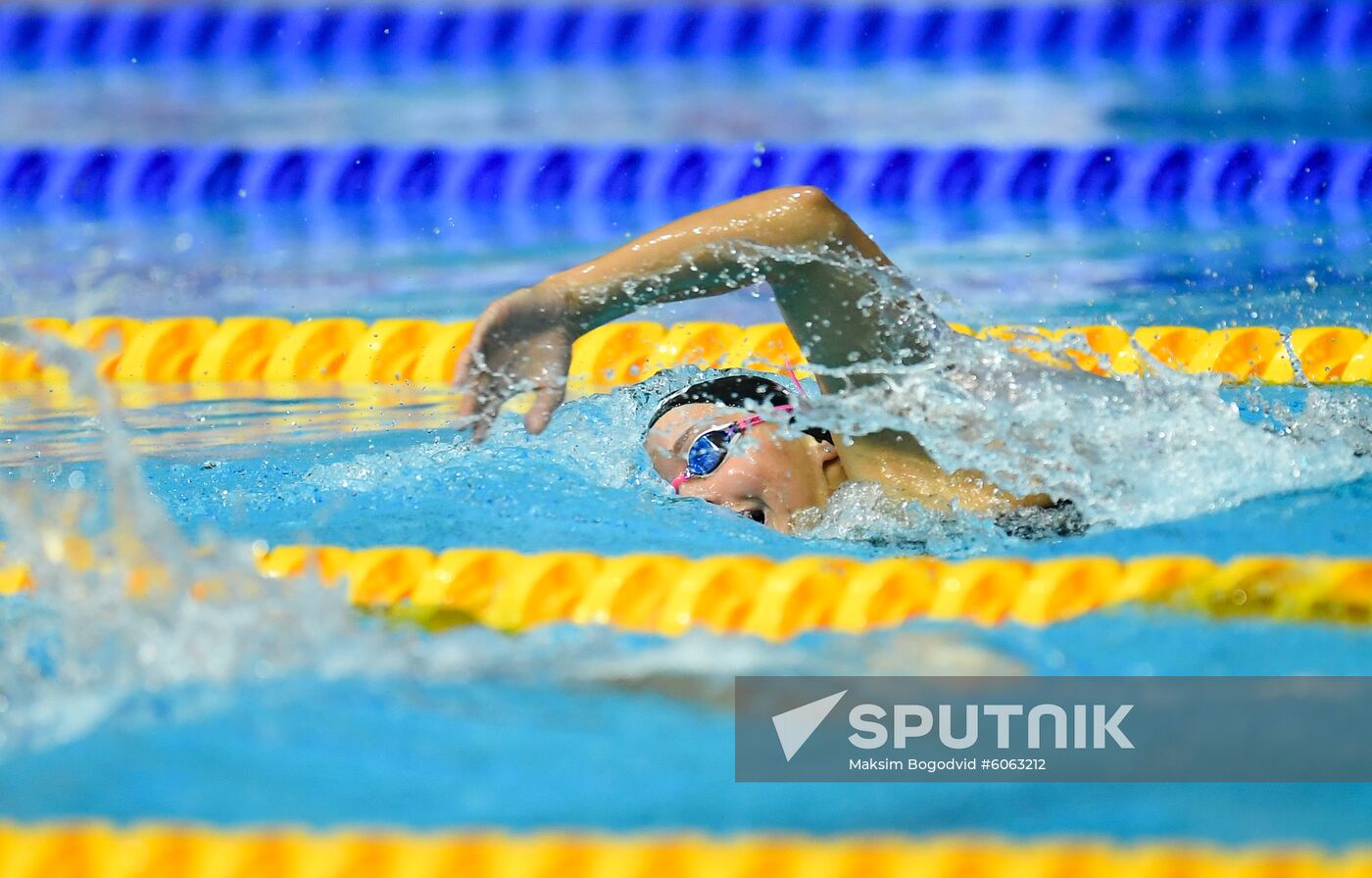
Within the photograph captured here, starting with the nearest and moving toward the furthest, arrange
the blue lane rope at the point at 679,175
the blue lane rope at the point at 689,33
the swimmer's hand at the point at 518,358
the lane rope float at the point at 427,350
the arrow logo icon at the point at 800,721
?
the arrow logo icon at the point at 800,721 < the swimmer's hand at the point at 518,358 < the lane rope float at the point at 427,350 < the blue lane rope at the point at 679,175 < the blue lane rope at the point at 689,33

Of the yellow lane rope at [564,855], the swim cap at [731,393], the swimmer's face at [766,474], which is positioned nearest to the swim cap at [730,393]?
the swim cap at [731,393]

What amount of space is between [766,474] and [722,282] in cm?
35

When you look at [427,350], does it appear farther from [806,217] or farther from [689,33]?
[689,33]

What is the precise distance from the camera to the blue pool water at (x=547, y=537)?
1712 millimetres

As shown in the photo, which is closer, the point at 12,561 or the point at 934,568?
the point at 934,568

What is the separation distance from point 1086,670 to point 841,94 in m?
4.44

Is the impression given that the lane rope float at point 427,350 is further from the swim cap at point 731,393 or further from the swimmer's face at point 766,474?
the swimmer's face at point 766,474

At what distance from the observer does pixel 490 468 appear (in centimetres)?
280

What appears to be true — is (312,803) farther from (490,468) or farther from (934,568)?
(490,468)

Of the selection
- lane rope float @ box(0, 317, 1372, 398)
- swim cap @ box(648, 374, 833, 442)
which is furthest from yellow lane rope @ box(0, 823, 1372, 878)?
lane rope float @ box(0, 317, 1372, 398)

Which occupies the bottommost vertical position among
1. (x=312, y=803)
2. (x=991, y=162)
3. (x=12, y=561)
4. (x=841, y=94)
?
(x=312, y=803)

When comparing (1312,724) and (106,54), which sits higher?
(106,54)

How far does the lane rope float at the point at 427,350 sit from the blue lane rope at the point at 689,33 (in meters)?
2.84

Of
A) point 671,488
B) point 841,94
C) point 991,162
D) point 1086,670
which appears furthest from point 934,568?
point 841,94
